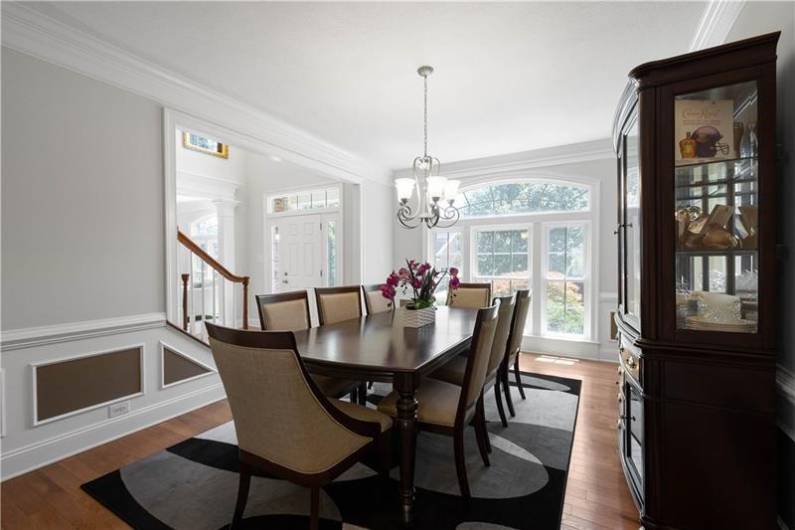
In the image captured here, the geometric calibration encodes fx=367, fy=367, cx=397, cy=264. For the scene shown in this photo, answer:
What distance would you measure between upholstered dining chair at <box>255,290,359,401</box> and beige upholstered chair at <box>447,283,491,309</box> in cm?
152

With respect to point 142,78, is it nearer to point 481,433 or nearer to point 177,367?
point 177,367

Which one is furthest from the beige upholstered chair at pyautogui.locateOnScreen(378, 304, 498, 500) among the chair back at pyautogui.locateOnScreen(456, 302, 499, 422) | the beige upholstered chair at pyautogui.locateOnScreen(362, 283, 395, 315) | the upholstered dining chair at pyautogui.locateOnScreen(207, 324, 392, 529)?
the beige upholstered chair at pyautogui.locateOnScreen(362, 283, 395, 315)

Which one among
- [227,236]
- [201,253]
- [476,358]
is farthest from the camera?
[227,236]

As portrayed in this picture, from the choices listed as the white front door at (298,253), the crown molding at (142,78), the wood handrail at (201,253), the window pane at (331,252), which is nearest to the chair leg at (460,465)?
the wood handrail at (201,253)

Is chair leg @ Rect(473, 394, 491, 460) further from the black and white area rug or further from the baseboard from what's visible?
the baseboard

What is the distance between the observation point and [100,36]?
2369 mm

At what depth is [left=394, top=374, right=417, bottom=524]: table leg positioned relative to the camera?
1621 millimetres

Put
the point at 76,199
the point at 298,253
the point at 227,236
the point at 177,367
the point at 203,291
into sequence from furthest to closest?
the point at 227,236
the point at 298,253
the point at 203,291
the point at 177,367
the point at 76,199

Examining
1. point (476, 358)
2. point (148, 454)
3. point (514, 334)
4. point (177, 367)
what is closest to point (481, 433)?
point (476, 358)

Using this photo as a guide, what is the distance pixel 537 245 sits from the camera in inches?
191

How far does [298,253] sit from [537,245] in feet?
12.2

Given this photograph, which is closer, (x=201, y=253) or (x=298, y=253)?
(x=201, y=253)

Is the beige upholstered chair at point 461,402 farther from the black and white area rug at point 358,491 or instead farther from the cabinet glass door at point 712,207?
the cabinet glass door at point 712,207

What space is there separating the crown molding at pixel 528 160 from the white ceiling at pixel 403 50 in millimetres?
798
